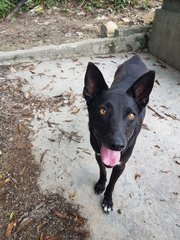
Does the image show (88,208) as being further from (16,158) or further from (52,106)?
(52,106)

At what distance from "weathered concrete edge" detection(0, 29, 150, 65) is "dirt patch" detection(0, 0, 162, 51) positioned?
1.11ft

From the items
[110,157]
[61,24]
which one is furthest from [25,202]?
[61,24]

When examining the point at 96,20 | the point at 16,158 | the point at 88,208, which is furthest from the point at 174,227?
the point at 96,20

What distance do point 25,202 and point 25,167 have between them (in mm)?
526

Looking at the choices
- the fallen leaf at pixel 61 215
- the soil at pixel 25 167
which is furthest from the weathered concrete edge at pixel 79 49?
the fallen leaf at pixel 61 215

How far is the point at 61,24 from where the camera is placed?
7.01 meters

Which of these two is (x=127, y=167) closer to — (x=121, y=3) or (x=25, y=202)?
(x=25, y=202)

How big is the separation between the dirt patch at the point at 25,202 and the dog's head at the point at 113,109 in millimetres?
894

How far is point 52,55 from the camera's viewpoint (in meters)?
6.00

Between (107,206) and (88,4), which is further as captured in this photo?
(88,4)

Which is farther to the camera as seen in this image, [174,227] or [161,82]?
[161,82]

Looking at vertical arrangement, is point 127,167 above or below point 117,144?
below

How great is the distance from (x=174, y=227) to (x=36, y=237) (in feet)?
4.75

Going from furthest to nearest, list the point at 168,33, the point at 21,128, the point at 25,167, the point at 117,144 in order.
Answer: the point at 168,33, the point at 21,128, the point at 25,167, the point at 117,144
